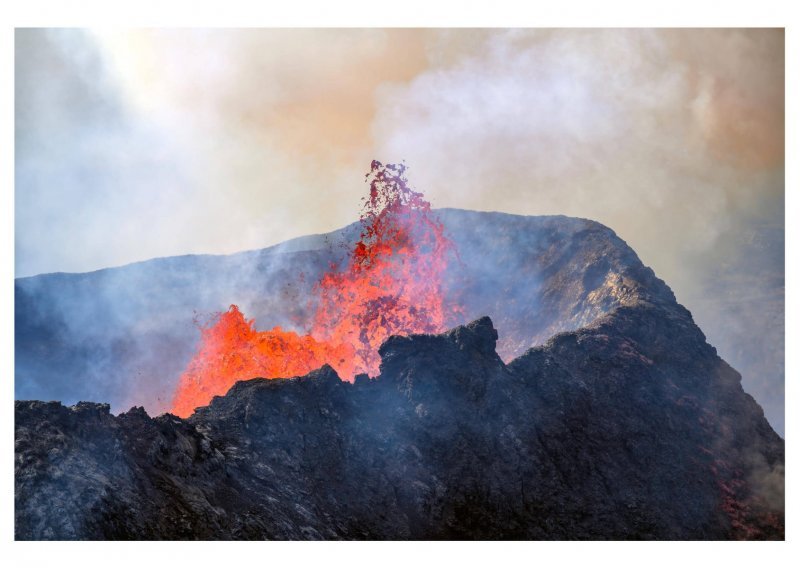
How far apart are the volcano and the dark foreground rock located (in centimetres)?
6

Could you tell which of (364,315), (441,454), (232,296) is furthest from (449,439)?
(232,296)

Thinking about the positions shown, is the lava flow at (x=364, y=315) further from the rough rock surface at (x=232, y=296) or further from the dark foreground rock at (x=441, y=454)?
the dark foreground rock at (x=441, y=454)

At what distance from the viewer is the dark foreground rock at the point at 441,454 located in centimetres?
2477

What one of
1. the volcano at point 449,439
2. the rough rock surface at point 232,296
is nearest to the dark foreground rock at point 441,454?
the volcano at point 449,439

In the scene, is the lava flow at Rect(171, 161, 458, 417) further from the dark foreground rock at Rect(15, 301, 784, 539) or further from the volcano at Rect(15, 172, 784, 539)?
the dark foreground rock at Rect(15, 301, 784, 539)

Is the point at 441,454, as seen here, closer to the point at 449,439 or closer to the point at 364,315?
the point at 449,439

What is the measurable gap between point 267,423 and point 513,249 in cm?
2587

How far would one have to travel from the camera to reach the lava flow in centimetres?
3938

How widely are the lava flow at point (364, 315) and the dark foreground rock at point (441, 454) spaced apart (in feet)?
24.6

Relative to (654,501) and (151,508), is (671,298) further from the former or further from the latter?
(151,508)

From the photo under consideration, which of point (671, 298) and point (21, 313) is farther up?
point (21, 313)

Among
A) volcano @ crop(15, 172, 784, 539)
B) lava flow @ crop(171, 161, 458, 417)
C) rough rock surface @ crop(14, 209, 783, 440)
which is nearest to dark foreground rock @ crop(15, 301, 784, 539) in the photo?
volcano @ crop(15, 172, 784, 539)

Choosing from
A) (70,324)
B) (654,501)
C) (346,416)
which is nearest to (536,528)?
(654,501)

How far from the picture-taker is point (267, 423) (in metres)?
29.9
